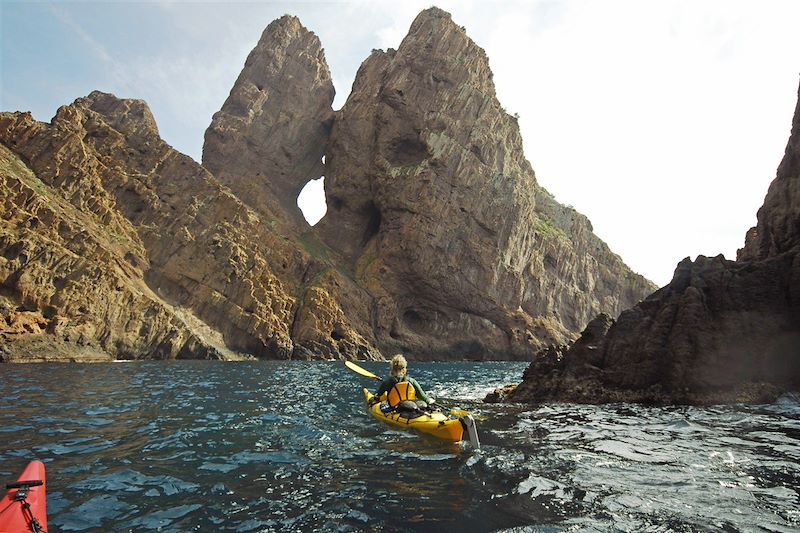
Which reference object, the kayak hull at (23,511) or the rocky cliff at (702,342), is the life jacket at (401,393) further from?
the kayak hull at (23,511)

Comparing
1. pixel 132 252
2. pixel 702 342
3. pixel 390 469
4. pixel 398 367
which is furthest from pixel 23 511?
pixel 132 252

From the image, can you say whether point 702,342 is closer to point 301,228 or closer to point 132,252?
point 132,252

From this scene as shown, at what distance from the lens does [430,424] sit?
38.6 feet

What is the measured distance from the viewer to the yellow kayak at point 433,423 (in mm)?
10766

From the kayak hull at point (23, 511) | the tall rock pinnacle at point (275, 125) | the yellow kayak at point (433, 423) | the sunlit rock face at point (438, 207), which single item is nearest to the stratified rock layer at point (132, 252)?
the sunlit rock face at point (438, 207)

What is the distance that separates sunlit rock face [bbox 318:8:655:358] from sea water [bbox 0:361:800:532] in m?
57.1

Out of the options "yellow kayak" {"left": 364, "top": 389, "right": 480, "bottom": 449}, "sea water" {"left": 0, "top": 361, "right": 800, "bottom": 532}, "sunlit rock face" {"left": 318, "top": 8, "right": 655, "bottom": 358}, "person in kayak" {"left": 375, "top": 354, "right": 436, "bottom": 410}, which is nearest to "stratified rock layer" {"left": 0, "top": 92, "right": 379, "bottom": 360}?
"sunlit rock face" {"left": 318, "top": 8, "right": 655, "bottom": 358}

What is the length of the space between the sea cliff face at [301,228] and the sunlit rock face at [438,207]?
1.04ft

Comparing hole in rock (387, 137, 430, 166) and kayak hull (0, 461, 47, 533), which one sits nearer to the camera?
kayak hull (0, 461, 47, 533)

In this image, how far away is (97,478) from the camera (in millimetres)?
7477

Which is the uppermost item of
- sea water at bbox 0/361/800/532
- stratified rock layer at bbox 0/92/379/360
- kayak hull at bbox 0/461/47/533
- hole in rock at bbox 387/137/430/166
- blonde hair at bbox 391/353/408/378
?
hole in rock at bbox 387/137/430/166

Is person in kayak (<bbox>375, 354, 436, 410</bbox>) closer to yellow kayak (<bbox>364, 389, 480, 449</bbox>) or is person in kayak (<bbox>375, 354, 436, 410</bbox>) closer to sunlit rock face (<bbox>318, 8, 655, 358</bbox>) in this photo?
yellow kayak (<bbox>364, 389, 480, 449</bbox>)

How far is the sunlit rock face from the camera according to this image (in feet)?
244

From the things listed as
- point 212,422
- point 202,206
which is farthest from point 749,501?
point 202,206
